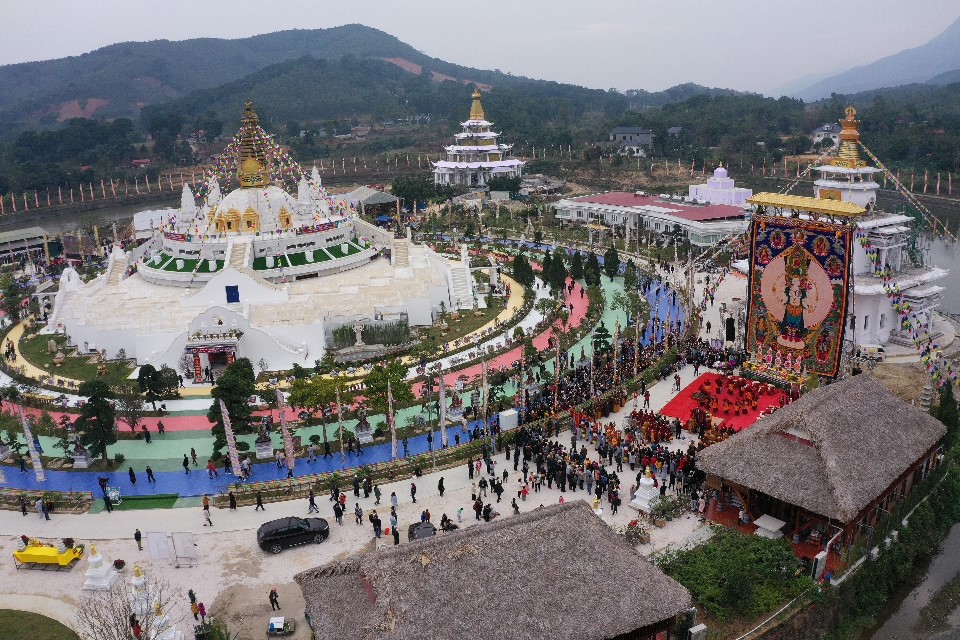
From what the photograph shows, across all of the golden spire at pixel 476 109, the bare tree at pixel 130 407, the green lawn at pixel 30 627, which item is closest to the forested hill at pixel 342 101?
the golden spire at pixel 476 109

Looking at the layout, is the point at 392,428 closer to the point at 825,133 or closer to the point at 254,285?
the point at 254,285

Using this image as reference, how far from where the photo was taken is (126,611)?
15875 millimetres

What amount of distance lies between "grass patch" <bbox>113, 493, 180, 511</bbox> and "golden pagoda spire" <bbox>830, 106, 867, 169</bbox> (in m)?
28.7

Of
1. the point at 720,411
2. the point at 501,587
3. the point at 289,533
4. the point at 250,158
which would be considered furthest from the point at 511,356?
the point at 250,158

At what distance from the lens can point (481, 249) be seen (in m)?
57.0

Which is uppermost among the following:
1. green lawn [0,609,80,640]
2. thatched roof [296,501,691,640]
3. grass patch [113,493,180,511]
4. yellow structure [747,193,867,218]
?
yellow structure [747,193,867,218]

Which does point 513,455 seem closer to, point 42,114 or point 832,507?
point 832,507

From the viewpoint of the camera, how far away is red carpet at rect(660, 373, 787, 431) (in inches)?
1069

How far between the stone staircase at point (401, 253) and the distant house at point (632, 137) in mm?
70058

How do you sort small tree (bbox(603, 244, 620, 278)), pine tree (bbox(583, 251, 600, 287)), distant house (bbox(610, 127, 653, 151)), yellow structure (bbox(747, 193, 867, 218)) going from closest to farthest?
yellow structure (bbox(747, 193, 867, 218)) → pine tree (bbox(583, 251, 600, 287)) → small tree (bbox(603, 244, 620, 278)) → distant house (bbox(610, 127, 653, 151))

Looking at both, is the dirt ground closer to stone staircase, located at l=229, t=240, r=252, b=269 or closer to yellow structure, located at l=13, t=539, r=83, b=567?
yellow structure, located at l=13, t=539, r=83, b=567

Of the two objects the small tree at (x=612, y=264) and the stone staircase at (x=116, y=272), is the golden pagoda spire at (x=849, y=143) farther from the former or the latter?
the stone staircase at (x=116, y=272)

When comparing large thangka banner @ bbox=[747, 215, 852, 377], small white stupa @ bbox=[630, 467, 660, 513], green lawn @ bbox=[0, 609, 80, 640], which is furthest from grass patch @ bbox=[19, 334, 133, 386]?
large thangka banner @ bbox=[747, 215, 852, 377]

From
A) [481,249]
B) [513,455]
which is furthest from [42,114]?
[513,455]
